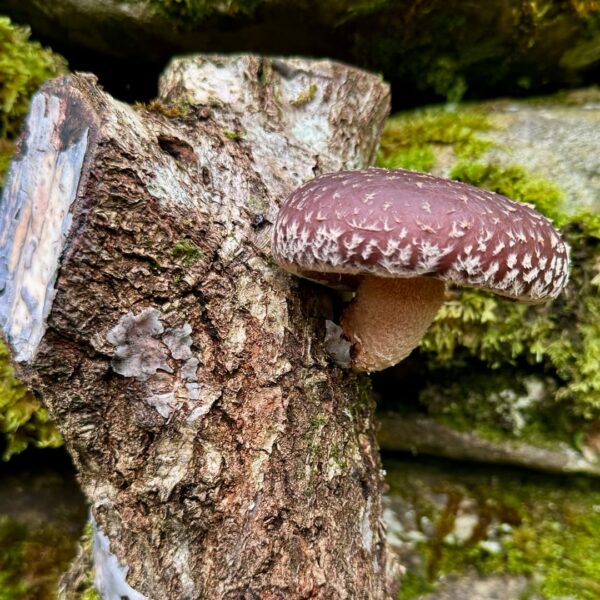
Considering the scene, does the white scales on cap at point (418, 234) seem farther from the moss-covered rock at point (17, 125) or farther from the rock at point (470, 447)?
the moss-covered rock at point (17, 125)

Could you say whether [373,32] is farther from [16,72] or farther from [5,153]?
[5,153]

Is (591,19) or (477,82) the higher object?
(591,19)

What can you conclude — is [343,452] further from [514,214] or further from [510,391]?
[510,391]

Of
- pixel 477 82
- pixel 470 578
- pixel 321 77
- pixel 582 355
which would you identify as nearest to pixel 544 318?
pixel 582 355

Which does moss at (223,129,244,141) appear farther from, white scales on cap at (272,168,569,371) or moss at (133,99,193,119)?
white scales on cap at (272,168,569,371)

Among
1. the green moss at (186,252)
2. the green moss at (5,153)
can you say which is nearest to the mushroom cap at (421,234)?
the green moss at (186,252)

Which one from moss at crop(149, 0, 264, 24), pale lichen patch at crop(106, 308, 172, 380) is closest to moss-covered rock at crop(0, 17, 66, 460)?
moss at crop(149, 0, 264, 24)
